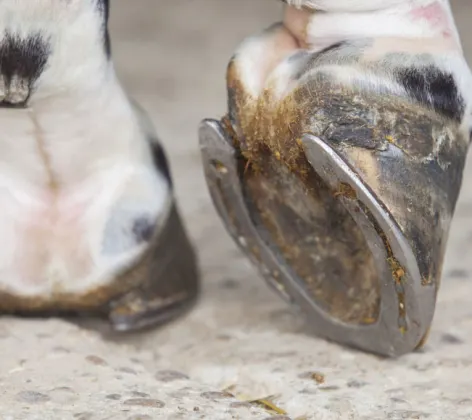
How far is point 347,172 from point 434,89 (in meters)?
0.12

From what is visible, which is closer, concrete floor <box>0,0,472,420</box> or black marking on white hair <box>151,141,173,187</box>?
concrete floor <box>0,0,472,420</box>

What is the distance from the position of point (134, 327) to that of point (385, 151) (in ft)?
1.04

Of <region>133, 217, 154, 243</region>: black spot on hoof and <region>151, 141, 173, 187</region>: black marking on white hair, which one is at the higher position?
<region>151, 141, 173, 187</region>: black marking on white hair

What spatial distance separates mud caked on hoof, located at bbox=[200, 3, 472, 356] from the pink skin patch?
0.02 metres

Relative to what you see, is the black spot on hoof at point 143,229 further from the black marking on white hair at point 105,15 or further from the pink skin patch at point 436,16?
the pink skin patch at point 436,16

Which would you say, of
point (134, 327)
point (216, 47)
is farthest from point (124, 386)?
point (216, 47)

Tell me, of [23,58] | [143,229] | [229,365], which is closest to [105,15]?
[23,58]

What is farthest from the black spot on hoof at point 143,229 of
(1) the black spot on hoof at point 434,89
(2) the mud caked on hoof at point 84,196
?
(1) the black spot on hoof at point 434,89

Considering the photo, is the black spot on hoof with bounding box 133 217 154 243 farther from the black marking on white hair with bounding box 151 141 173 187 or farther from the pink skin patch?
the pink skin patch

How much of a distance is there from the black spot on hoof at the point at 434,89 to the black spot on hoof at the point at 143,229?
0.28 meters

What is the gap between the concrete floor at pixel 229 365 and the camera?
0.88 meters

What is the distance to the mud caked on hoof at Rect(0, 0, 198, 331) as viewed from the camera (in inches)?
37.0

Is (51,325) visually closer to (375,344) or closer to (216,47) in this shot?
(375,344)

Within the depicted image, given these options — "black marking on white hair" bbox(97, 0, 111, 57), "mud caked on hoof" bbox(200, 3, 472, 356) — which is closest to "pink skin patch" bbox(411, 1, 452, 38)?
"mud caked on hoof" bbox(200, 3, 472, 356)
